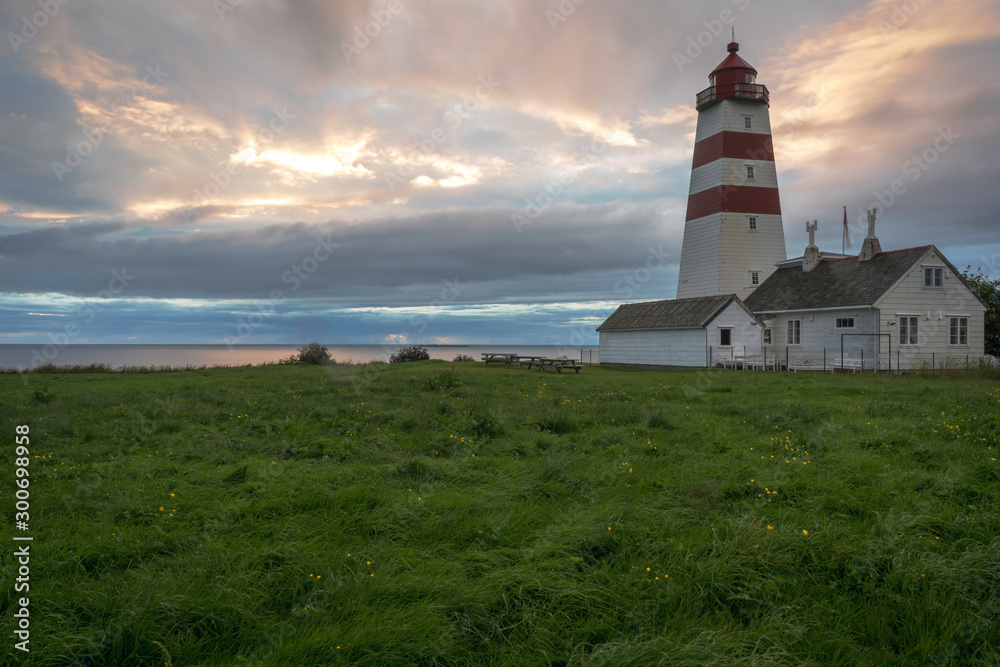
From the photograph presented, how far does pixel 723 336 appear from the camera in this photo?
106ft

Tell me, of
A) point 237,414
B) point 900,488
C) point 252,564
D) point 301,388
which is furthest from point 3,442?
point 900,488

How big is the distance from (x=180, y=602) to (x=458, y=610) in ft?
6.13

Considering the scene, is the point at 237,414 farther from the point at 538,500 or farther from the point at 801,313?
the point at 801,313

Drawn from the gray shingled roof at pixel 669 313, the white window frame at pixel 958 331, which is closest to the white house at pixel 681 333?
the gray shingled roof at pixel 669 313

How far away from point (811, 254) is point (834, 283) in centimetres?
311

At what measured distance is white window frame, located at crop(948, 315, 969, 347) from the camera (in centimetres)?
3045

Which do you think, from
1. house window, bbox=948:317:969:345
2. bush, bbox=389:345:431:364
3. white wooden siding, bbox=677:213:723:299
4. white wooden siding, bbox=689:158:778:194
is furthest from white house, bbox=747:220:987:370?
bush, bbox=389:345:431:364

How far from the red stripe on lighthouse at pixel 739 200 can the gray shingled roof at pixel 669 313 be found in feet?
19.5

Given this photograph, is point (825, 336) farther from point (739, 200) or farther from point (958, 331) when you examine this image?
point (739, 200)

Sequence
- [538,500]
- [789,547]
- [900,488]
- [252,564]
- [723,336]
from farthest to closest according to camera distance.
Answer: [723,336], [900,488], [538,500], [789,547], [252,564]

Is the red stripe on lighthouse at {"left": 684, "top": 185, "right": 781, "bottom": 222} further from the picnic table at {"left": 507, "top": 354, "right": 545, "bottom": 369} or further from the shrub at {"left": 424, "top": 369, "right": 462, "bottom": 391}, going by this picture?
the shrub at {"left": 424, "top": 369, "right": 462, "bottom": 391}

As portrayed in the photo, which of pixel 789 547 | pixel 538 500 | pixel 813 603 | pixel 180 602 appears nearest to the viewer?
pixel 180 602

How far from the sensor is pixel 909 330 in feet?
97.0

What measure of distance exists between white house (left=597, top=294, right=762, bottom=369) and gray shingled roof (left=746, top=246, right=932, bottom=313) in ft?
9.74
